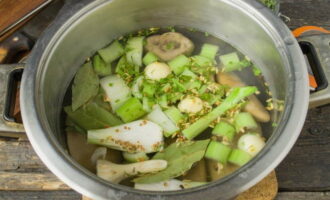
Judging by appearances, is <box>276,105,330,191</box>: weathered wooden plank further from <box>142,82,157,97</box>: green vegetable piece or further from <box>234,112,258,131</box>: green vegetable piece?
<box>142,82,157,97</box>: green vegetable piece

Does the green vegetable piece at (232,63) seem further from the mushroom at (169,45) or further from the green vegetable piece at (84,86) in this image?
the green vegetable piece at (84,86)

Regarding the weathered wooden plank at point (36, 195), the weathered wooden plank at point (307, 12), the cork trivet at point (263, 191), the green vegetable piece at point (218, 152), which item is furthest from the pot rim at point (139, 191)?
the weathered wooden plank at point (307, 12)

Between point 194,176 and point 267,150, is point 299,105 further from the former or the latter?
A: point 194,176

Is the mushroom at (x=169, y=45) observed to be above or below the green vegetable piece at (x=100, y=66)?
above

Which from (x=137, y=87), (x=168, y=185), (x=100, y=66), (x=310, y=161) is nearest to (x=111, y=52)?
(x=100, y=66)

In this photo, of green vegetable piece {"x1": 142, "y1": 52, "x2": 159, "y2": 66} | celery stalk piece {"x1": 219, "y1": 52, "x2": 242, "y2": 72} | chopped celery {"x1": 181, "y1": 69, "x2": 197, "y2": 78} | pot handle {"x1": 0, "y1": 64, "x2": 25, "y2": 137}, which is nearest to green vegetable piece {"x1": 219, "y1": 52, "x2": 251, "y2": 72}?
celery stalk piece {"x1": 219, "y1": 52, "x2": 242, "y2": 72}

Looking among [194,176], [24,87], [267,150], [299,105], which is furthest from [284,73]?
[24,87]
